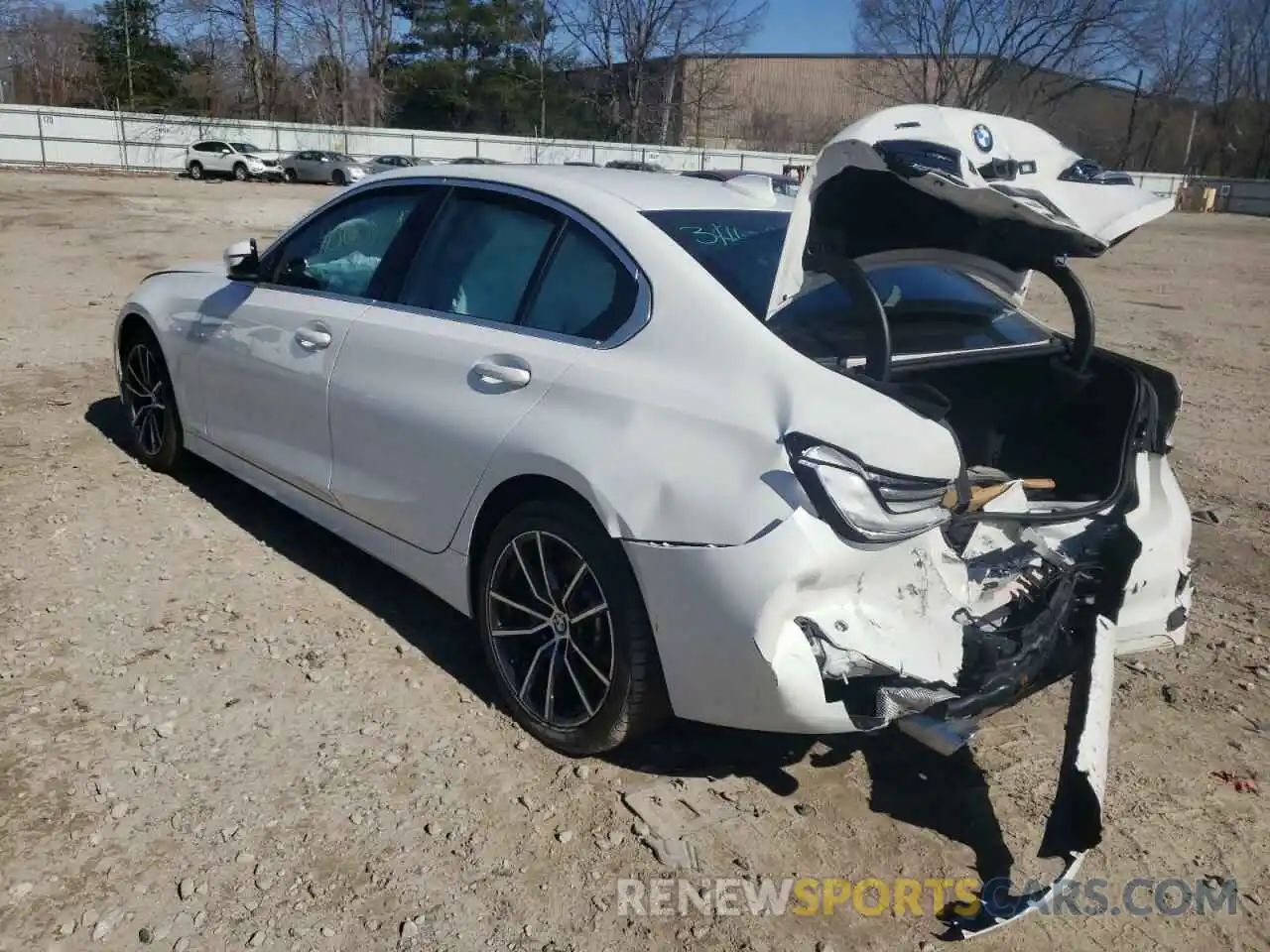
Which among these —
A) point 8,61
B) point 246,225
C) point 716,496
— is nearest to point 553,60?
point 8,61

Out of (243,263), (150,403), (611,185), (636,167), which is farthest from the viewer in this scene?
(636,167)

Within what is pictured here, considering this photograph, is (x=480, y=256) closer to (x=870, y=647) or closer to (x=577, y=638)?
(x=577, y=638)

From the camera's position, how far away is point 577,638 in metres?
3.02

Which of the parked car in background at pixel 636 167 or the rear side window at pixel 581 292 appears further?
the parked car in background at pixel 636 167

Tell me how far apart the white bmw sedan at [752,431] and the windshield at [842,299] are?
0.01 metres

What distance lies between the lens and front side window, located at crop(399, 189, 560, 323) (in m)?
3.33

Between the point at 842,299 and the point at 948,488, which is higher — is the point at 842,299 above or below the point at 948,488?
above

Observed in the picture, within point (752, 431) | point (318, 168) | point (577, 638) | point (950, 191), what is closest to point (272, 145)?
point (318, 168)

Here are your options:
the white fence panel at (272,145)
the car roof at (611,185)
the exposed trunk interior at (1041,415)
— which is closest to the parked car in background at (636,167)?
the car roof at (611,185)

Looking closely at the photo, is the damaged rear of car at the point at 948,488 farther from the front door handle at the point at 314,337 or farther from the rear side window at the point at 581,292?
the front door handle at the point at 314,337

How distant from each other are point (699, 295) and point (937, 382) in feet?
4.35

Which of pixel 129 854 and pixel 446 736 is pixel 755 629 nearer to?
pixel 446 736

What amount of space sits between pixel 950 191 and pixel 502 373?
1.37 meters

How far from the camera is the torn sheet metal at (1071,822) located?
8.01 ft
